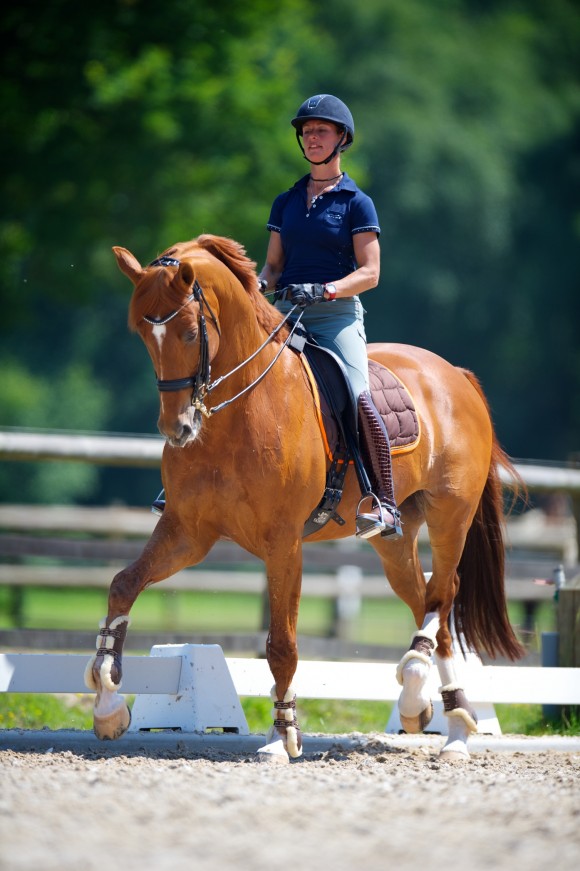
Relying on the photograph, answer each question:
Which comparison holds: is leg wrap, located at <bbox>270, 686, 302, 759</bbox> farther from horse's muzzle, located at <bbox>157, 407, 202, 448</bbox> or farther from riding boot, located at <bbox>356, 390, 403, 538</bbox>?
horse's muzzle, located at <bbox>157, 407, 202, 448</bbox>

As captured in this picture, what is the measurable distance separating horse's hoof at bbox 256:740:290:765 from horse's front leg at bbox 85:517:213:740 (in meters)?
0.64

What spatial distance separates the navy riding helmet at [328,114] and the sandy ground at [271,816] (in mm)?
3151

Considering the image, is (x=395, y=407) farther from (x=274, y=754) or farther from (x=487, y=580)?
(x=274, y=754)

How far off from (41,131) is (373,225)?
50.4ft

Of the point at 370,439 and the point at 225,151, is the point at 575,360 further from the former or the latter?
the point at 370,439

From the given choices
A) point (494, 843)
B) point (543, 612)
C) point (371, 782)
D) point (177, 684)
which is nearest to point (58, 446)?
point (177, 684)

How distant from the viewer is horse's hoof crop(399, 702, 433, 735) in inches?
246

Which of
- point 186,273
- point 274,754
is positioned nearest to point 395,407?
point 186,273

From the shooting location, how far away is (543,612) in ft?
54.1

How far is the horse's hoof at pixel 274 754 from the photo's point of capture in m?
5.30

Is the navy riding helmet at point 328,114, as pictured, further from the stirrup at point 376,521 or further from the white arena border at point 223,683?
the white arena border at point 223,683

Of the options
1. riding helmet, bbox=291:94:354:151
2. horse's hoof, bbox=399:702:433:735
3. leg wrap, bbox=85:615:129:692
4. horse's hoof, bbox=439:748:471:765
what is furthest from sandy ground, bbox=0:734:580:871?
riding helmet, bbox=291:94:354:151

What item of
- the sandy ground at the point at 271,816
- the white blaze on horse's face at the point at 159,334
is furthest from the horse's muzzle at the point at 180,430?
the sandy ground at the point at 271,816

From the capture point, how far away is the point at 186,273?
4.97m
